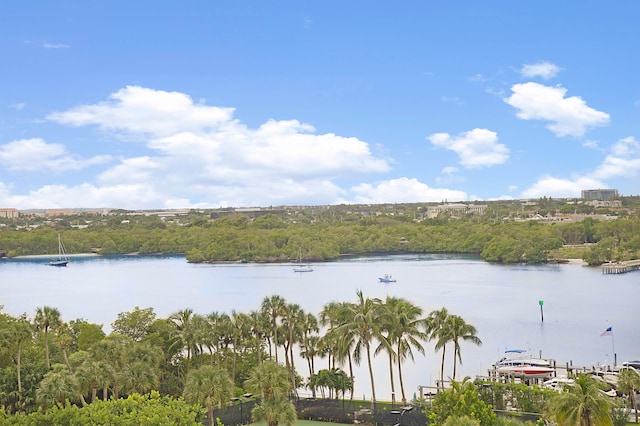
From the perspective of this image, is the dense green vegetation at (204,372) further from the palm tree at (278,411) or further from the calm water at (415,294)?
the calm water at (415,294)

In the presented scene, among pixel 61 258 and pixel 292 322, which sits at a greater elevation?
pixel 61 258

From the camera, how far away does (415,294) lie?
75.4 meters

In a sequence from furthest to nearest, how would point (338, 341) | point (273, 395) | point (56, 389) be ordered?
point (338, 341)
point (56, 389)
point (273, 395)

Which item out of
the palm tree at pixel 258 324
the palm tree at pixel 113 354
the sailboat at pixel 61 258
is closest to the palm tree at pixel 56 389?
the palm tree at pixel 113 354

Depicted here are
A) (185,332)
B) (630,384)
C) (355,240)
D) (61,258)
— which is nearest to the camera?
(630,384)

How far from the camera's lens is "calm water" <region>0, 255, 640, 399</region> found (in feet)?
147

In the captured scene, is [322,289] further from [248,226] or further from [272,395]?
[248,226]

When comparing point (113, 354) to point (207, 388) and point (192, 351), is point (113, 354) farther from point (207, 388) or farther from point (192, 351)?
→ point (207, 388)

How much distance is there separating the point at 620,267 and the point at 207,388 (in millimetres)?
88541

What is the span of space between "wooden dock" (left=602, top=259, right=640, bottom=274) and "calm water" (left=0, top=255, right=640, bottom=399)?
5.34 ft

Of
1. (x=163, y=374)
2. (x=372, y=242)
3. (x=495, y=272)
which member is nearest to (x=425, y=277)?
(x=495, y=272)

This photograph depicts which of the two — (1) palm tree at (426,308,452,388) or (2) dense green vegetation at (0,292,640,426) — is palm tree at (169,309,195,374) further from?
(1) palm tree at (426,308,452,388)

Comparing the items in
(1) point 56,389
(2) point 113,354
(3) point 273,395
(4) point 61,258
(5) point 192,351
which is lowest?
(3) point 273,395

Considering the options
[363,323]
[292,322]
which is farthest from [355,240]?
[363,323]
